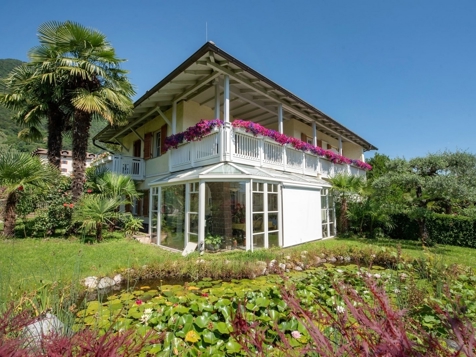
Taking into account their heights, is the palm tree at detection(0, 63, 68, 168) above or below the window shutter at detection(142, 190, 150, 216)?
above

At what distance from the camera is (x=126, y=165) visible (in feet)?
46.5

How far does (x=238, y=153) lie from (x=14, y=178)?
8.74 m

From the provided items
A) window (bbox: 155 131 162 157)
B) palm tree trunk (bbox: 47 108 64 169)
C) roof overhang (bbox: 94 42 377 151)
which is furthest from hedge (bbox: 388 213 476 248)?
palm tree trunk (bbox: 47 108 64 169)

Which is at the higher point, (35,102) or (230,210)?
(35,102)

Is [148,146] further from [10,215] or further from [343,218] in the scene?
[343,218]

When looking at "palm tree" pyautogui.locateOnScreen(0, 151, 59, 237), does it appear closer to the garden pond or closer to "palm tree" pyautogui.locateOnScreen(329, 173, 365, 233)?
the garden pond

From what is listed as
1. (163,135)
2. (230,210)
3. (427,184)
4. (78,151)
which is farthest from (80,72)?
(427,184)

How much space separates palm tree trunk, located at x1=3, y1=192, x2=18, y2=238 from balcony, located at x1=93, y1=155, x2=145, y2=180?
15.5ft

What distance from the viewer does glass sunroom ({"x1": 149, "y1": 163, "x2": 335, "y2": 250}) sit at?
28.4 feet

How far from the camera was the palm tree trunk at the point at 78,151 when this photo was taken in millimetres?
10633

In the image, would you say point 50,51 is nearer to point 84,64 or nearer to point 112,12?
point 84,64

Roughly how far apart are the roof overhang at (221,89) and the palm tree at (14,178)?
5.66 meters

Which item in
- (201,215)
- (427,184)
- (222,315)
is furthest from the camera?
(427,184)

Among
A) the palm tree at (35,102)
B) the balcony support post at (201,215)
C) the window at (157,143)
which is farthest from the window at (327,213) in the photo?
A: the palm tree at (35,102)
